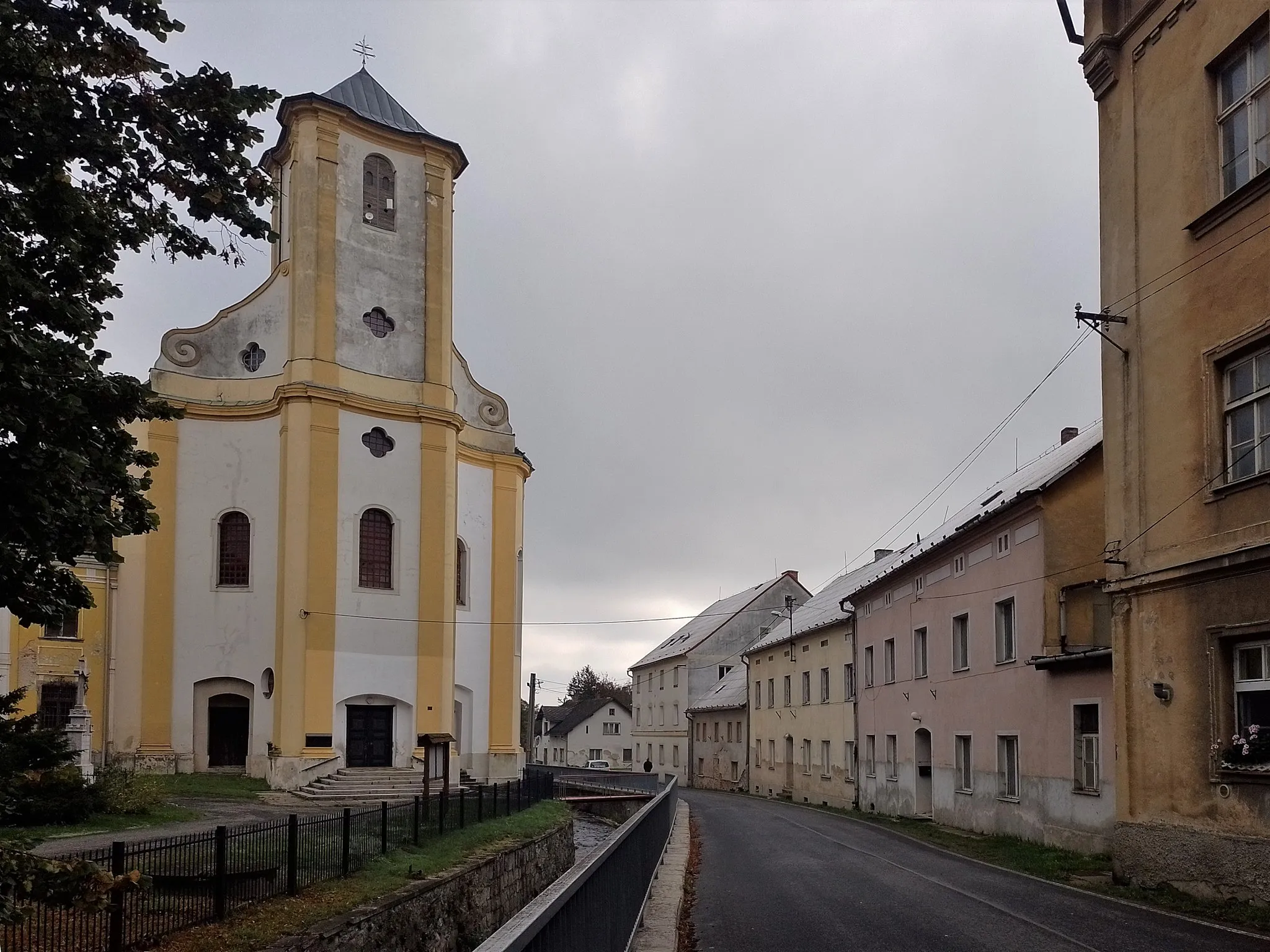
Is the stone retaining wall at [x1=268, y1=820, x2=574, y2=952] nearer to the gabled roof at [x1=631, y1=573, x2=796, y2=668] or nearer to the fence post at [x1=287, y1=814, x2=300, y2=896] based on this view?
the fence post at [x1=287, y1=814, x2=300, y2=896]

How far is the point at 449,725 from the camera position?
1133 inches

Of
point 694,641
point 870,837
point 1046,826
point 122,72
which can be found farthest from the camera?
point 694,641

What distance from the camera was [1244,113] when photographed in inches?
480

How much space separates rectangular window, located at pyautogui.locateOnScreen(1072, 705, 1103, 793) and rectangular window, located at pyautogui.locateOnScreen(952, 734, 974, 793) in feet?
18.2

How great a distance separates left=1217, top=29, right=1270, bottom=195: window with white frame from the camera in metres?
11.8

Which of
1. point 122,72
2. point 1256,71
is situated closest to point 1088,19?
point 1256,71

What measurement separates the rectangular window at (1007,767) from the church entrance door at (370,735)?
14739 mm

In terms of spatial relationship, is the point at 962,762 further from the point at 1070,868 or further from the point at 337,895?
the point at 337,895

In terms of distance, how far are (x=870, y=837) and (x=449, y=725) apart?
1201 centimetres

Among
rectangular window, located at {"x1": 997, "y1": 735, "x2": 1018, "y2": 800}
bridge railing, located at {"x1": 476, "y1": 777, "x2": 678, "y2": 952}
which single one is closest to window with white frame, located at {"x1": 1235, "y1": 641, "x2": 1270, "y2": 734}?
bridge railing, located at {"x1": 476, "y1": 777, "x2": 678, "y2": 952}

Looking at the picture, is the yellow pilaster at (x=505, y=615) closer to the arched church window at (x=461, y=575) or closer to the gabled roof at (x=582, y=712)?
the arched church window at (x=461, y=575)

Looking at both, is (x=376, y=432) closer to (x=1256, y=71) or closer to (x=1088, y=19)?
(x=1088, y=19)

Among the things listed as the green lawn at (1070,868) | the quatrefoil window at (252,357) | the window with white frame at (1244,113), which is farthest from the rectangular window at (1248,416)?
the quatrefoil window at (252,357)

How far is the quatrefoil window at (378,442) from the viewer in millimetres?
28750
